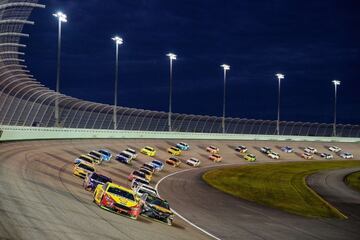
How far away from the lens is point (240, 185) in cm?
5528

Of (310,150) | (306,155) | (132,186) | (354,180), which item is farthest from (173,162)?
(310,150)

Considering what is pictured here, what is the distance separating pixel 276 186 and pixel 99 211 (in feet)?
109

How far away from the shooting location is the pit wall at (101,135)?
191 feet

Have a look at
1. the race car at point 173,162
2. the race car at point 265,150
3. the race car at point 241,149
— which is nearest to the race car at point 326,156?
the race car at point 265,150

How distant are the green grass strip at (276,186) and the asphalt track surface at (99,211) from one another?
78.7 inches

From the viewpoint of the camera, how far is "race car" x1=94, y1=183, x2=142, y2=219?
26.9 m

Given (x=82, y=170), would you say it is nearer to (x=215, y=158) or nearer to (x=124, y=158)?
(x=124, y=158)

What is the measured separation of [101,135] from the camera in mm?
74875

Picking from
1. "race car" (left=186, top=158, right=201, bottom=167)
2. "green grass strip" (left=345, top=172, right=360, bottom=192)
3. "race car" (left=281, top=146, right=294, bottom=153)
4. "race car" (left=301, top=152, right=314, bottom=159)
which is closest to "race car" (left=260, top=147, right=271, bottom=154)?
"race car" (left=281, top=146, right=294, bottom=153)

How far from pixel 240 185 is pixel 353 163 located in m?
47.3

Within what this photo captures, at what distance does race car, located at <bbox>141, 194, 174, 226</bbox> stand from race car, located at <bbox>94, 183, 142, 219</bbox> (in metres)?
0.63

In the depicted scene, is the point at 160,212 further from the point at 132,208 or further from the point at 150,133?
the point at 150,133

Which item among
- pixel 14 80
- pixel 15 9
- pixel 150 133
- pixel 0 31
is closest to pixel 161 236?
pixel 15 9

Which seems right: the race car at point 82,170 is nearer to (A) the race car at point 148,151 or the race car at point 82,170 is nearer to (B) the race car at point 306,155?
(A) the race car at point 148,151
